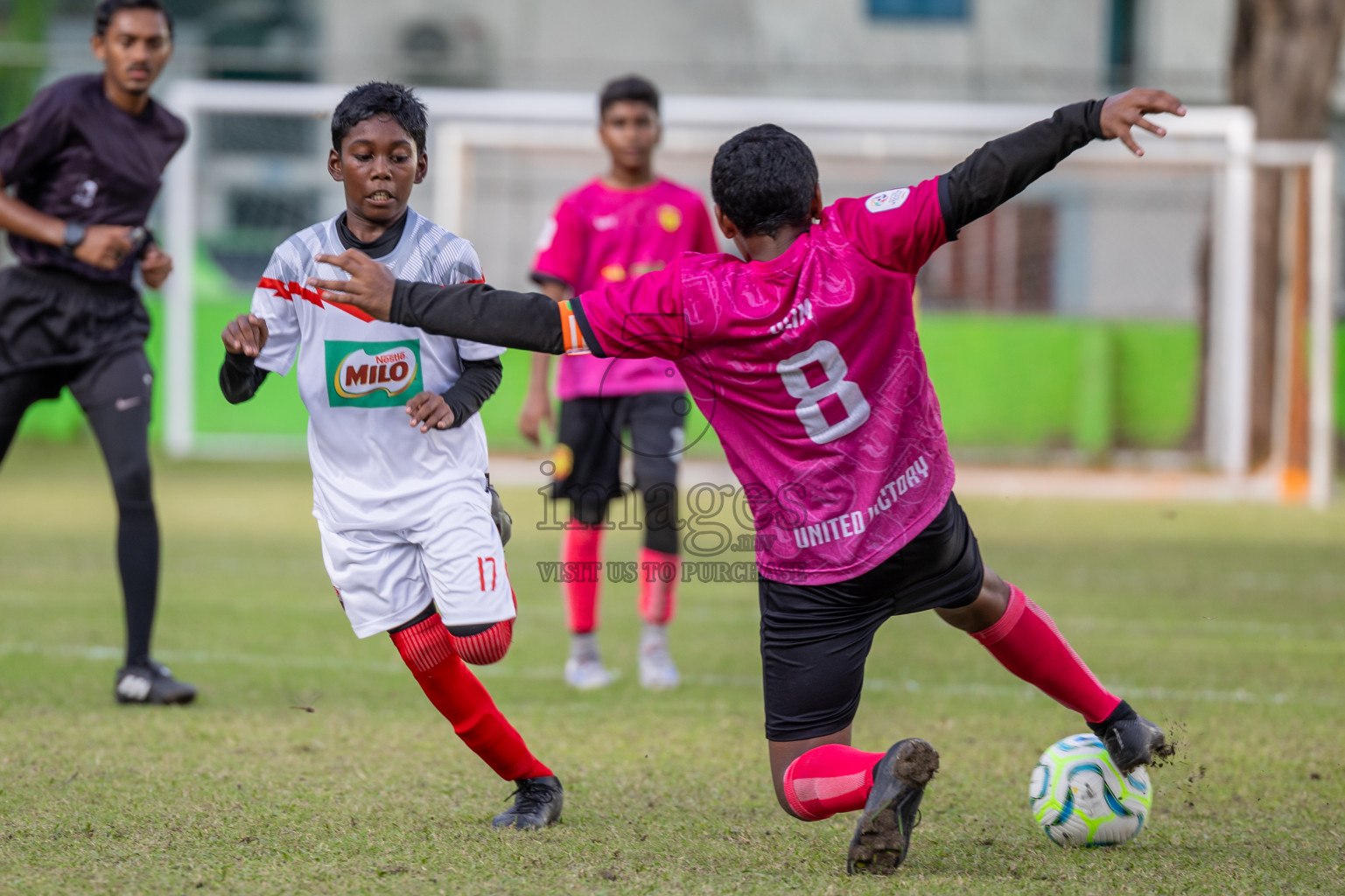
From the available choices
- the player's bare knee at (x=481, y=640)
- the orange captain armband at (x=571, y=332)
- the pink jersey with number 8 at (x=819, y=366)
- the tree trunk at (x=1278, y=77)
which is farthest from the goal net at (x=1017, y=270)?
the orange captain armband at (x=571, y=332)

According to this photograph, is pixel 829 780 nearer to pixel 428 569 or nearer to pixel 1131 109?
pixel 428 569

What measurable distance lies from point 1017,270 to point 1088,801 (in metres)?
12.6

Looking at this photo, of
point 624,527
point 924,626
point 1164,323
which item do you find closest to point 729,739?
point 924,626

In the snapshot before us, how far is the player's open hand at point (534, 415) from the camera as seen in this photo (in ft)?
18.1

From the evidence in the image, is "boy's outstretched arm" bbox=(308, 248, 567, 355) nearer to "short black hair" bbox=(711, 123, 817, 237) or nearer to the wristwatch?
"short black hair" bbox=(711, 123, 817, 237)

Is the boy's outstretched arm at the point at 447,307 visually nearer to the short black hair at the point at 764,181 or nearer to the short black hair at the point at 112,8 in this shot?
the short black hair at the point at 764,181

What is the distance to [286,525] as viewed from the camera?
9.79m

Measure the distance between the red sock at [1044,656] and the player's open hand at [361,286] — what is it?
1544 millimetres

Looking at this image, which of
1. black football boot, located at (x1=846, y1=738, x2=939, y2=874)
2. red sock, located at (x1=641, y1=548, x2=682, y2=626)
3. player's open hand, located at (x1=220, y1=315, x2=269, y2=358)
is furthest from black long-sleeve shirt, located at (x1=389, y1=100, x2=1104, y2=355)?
red sock, located at (x1=641, y1=548, x2=682, y2=626)

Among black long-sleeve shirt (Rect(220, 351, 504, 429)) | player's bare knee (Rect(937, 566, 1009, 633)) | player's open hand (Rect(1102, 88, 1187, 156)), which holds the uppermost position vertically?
player's open hand (Rect(1102, 88, 1187, 156))

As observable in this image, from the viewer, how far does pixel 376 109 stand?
129 inches

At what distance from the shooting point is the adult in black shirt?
15.7 ft

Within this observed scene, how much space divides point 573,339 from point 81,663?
3269 mm

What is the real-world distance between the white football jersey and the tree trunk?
446 inches
